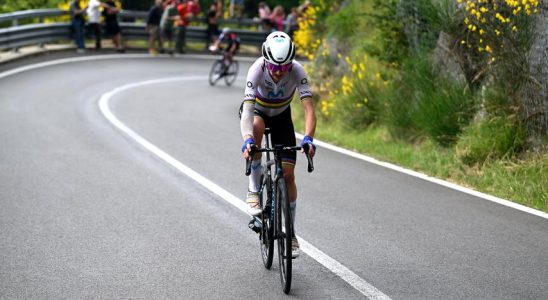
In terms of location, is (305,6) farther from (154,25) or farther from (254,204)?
(254,204)

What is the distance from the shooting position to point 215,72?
973 inches

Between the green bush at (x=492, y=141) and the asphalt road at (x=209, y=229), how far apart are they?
86 centimetres

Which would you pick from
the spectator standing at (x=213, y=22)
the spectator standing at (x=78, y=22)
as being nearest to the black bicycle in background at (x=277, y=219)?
the spectator standing at (x=78, y=22)

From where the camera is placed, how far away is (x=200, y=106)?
19.5 meters

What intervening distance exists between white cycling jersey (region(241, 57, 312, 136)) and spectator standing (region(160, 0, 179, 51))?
76.3ft

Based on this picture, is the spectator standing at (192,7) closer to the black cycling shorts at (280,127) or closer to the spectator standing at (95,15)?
the spectator standing at (95,15)

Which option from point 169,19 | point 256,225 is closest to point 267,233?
point 256,225

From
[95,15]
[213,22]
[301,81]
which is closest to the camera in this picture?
[301,81]

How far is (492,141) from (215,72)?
551 inches

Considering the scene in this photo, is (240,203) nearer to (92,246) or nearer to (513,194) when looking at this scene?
(92,246)

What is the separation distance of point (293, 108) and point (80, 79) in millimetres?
6837

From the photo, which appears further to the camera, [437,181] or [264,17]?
[264,17]

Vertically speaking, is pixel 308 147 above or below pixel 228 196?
above

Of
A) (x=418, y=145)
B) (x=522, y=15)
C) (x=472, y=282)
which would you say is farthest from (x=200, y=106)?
(x=472, y=282)
